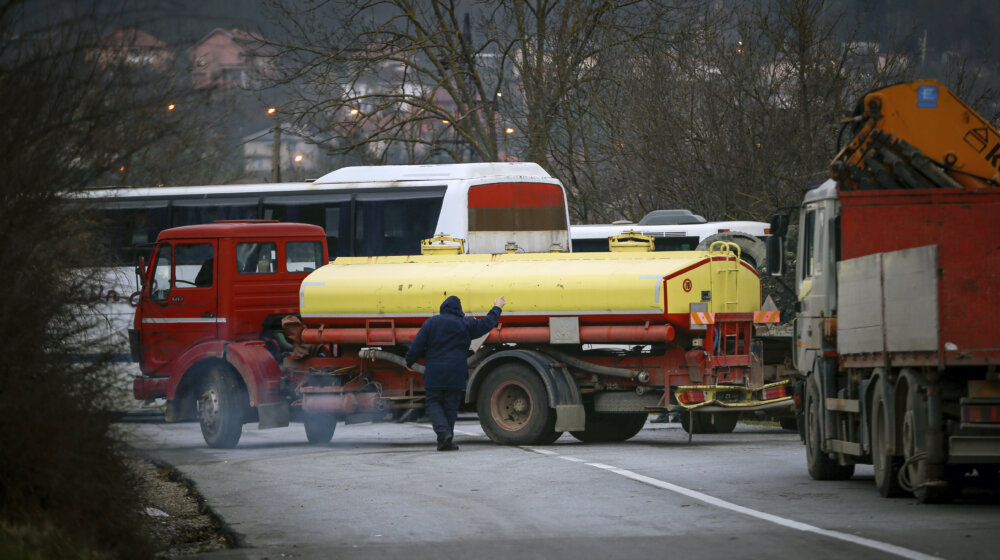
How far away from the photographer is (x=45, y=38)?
25.1 feet

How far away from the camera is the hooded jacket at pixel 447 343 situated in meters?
18.0

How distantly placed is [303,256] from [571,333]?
14.5 ft

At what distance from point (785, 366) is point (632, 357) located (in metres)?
1.95

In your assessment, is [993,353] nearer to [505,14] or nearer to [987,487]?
[987,487]

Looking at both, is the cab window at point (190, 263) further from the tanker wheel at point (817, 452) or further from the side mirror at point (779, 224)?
the tanker wheel at point (817, 452)

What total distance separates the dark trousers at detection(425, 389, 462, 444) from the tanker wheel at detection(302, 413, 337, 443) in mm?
2348

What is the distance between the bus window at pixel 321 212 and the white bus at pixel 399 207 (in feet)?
0.07

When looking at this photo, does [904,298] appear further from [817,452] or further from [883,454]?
[817,452]

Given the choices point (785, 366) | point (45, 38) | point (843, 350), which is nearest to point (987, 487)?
point (843, 350)

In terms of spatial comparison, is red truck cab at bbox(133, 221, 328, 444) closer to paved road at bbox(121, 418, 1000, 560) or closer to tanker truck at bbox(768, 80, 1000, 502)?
paved road at bbox(121, 418, 1000, 560)

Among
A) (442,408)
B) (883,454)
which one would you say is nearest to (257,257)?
(442,408)

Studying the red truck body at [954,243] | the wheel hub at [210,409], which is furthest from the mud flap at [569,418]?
the red truck body at [954,243]

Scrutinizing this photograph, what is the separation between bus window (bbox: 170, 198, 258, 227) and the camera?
3159 cm

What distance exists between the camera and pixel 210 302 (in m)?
20.2
